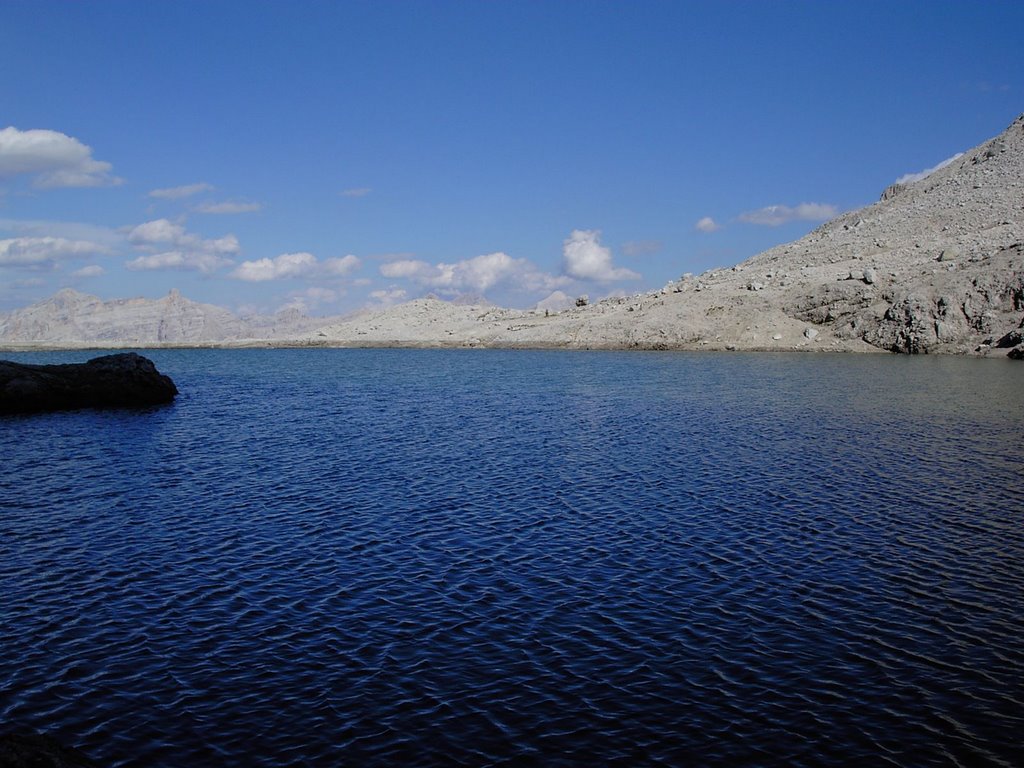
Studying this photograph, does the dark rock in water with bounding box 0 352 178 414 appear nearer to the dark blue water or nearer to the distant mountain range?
the dark blue water

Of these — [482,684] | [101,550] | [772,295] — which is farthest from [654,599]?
[772,295]

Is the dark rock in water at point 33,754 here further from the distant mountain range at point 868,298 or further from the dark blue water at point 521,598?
the distant mountain range at point 868,298

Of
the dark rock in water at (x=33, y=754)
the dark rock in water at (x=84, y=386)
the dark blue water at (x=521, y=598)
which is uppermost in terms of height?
the dark rock in water at (x=84, y=386)

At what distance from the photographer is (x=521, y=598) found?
2400cm

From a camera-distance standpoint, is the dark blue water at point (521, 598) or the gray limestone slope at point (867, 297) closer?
the dark blue water at point (521, 598)

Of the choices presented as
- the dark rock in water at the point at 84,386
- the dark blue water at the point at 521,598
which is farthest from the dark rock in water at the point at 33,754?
the dark rock in water at the point at 84,386

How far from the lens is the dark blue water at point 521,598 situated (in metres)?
16.4

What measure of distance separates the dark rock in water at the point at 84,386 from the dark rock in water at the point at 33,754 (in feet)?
228

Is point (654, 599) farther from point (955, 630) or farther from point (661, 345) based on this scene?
point (661, 345)

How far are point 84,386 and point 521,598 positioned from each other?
221ft

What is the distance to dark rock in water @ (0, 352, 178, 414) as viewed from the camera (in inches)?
2756

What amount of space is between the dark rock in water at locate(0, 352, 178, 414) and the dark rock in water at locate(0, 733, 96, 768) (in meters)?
69.4

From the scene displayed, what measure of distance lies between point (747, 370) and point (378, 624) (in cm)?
9149

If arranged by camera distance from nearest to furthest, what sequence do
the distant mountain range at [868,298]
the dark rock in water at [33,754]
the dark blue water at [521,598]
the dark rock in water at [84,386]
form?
1. the dark rock in water at [33,754]
2. the dark blue water at [521,598]
3. the dark rock in water at [84,386]
4. the distant mountain range at [868,298]
